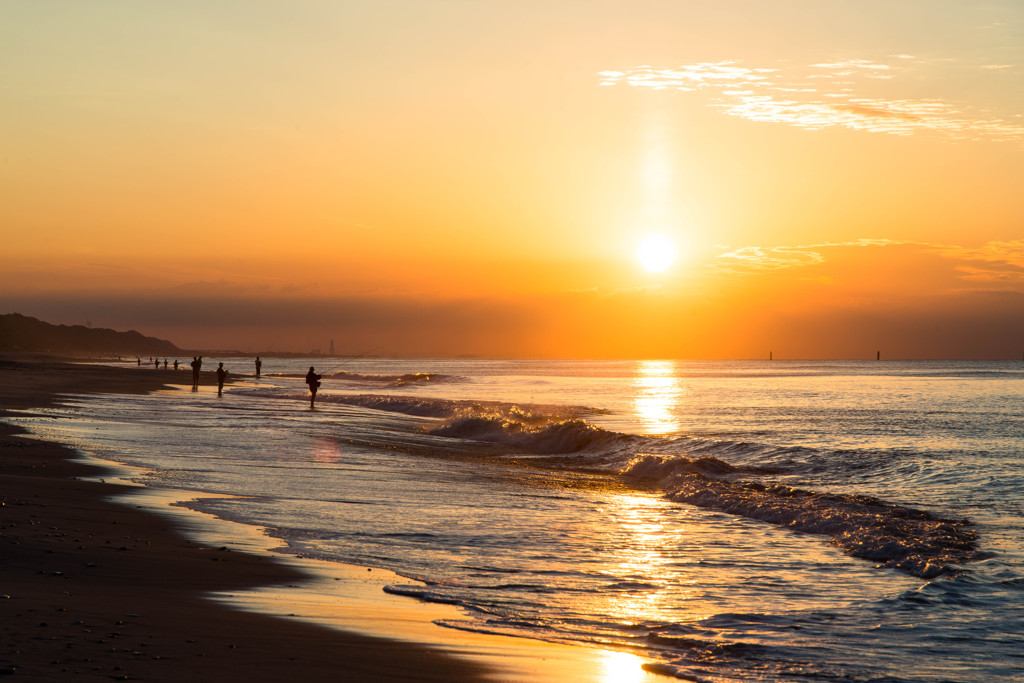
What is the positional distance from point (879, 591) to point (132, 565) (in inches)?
315

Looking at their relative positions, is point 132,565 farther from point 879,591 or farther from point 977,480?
point 977,480

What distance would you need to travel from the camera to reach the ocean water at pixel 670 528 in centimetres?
688

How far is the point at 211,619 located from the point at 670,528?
291 inches

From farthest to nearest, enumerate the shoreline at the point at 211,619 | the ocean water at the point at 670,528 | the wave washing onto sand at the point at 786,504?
the wave washing onto sand at the point at 786,504
the ocean water at the point at 670,528
the shoreline at the point at 211,619

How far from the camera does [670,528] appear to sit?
39.2 feet

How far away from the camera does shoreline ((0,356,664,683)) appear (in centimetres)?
534

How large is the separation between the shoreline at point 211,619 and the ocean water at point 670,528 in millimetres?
509

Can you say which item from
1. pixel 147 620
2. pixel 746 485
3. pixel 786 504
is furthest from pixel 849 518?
pixel 147 620

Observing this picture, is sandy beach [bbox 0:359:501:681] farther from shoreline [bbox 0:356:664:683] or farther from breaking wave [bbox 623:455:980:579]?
breaking wave [bbox 623:455:980:579]

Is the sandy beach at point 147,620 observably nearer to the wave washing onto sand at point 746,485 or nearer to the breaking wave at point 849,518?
the breaking wave at point 849,518

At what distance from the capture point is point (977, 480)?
1709 cm

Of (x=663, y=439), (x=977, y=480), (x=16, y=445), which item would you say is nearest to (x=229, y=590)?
(x=16, y=445)

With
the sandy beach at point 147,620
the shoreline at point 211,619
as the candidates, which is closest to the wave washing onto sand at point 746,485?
the shoreline at point 211,619

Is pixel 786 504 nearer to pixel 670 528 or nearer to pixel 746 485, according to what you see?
pixel 746 485
